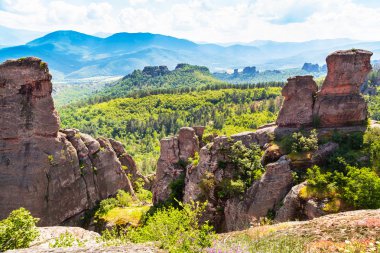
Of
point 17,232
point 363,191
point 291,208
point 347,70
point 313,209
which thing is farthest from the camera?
point 347,70

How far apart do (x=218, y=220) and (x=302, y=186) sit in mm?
13462

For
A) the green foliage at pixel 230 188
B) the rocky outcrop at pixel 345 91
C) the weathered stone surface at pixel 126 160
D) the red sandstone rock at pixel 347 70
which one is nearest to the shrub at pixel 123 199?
the weathered stone surface at pixel 126 160

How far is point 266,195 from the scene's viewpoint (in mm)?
39906

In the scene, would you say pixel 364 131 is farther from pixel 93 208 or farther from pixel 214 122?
pixel 214 122

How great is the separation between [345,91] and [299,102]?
7.02 meters

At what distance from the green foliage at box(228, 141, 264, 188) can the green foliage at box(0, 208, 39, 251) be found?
2645 centimetres

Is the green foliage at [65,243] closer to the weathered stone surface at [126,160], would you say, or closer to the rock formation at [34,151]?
the rock formation at [34,151]

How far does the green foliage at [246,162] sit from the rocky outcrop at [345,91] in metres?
12.8

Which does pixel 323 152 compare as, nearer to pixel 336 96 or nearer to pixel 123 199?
pixel 336 96

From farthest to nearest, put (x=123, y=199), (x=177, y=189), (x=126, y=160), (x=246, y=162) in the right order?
1. (x=126, y=160)
2. (x=123, y=199)
3. (x=177, y=189)
4. (x=246, y=162)

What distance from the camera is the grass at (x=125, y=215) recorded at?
53.2m

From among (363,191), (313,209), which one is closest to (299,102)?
(363,191)

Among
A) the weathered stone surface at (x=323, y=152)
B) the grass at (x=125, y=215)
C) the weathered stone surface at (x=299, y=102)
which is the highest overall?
the weathered stone surface at (x=299, y=102)

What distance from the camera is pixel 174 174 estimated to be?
59.2 m
